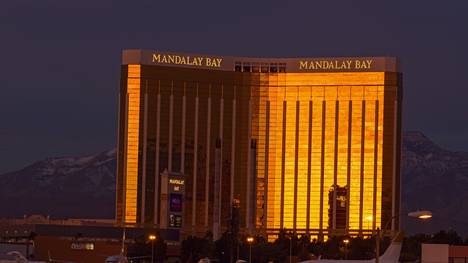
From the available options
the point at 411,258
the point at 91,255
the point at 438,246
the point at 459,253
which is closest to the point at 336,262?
the point at 438,246

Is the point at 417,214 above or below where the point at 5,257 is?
above

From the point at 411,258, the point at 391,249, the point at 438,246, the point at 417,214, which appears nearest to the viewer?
the point at 417,214

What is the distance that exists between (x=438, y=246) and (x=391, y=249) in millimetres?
12236

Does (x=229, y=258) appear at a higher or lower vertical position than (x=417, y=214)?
lower

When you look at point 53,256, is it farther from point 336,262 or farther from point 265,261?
point 336,262

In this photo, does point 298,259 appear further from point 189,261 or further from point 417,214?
point 417,214

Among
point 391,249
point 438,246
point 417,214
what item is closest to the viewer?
point 417,214

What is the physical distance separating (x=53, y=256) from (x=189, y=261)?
19.3 m

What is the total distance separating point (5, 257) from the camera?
7613 inches

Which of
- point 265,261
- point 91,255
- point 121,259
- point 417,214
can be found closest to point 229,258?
point 265,261

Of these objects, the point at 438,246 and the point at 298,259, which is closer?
the point at 438,246

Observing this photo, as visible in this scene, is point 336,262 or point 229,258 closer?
point 336,262

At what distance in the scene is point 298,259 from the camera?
19925 centimetres

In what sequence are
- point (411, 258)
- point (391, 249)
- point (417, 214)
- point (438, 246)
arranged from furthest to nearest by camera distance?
point (411, 258) → point (391, 249) → point (438, 246) → point (417, 214)
